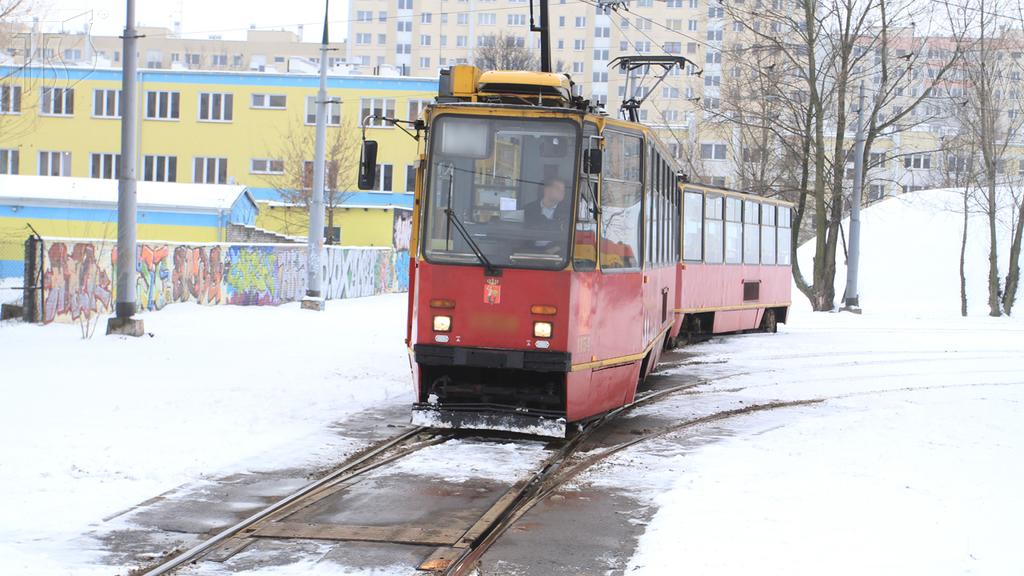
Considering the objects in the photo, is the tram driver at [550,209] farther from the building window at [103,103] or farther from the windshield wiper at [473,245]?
the building window at [103,103]

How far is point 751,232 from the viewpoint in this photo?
21.3 m

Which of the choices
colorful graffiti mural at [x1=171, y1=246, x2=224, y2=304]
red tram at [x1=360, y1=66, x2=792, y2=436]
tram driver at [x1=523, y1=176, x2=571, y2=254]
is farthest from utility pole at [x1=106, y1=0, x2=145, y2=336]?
tram driver at [x1=523, y1=176, x2=571, y2=254]

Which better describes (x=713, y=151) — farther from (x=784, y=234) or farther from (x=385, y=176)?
(x=784, y=234)

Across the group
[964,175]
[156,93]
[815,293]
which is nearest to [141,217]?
[156,93]

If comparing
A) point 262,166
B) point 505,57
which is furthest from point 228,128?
point 505,57

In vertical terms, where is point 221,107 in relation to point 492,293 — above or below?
above

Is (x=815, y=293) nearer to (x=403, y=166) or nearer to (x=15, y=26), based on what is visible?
(x=403, y=166)

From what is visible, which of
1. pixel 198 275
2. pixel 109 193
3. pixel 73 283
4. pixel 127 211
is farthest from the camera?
pixel 109 193

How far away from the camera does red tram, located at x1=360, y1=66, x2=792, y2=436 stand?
848 cm

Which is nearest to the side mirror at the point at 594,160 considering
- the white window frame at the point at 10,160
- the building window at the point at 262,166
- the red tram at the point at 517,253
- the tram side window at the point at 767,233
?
the red tram at the point at 517,253

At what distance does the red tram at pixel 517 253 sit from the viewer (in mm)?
8477

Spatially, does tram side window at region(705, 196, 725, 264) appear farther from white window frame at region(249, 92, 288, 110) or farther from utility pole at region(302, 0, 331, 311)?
white window frame at region(249, 92, 288, 110)

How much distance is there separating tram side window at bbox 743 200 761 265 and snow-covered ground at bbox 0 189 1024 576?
2987 mm

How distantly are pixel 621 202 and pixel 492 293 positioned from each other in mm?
1595
